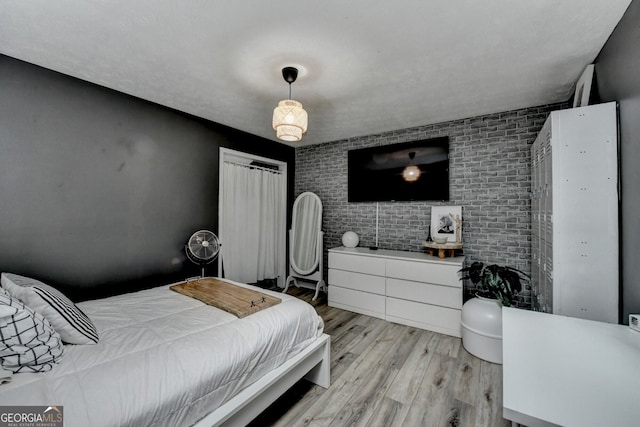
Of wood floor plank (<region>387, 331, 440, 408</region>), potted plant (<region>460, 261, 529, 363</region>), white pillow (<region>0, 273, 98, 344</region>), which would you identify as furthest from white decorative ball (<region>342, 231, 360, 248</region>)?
white pillow (<region>0, 273, 98, 344</region>)

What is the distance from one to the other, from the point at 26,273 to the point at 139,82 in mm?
1812

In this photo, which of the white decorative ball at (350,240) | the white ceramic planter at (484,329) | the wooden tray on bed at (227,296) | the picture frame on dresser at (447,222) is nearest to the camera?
the wooden tray on bed at (227,296)

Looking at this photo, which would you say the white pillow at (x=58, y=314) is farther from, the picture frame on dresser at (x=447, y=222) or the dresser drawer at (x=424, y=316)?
the picture frame on dresser at (x=447, y=222)

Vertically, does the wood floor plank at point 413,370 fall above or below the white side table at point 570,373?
below

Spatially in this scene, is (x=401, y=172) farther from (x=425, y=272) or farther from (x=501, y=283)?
(x=501, y=283)

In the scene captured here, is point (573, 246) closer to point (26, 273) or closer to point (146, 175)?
point (146, 175)

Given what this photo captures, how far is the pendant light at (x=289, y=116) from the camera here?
6.74 feet

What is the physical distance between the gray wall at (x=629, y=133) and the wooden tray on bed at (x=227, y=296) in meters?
2.15

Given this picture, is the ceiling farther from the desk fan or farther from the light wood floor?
the light wood floor

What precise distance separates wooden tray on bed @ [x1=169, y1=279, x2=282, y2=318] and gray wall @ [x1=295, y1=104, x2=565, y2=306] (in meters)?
2.24

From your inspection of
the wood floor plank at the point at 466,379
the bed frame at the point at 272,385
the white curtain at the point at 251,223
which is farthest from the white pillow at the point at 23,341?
the wood floor plank at the point at 466,379

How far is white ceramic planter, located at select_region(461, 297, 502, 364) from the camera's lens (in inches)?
91.3

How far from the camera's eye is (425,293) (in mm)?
2990

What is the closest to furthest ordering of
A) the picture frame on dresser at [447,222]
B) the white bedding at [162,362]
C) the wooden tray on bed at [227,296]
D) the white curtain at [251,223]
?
1. the white bedding at [162,362]
2. the wooden tray on bed at [227,296]
3. the picture frame on dresser at [447,222]
4. the white curtain at [251,223]
